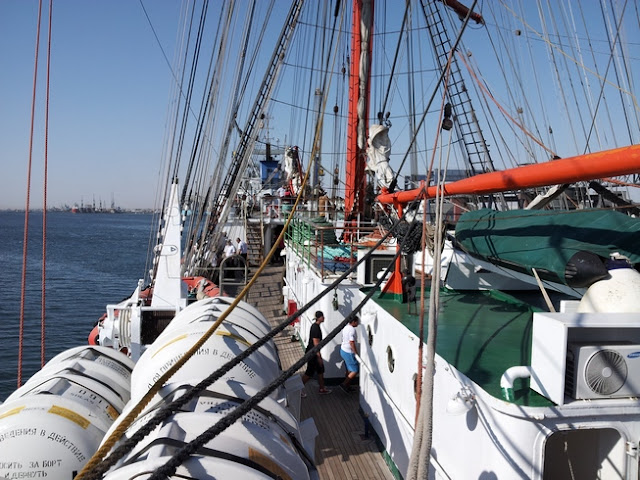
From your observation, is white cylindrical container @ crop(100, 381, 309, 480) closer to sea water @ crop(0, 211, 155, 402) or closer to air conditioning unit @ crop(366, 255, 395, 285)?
air conditioning unit @ crop(366, 255, 395, 285)

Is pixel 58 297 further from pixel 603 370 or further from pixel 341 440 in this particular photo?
pixel 603 370

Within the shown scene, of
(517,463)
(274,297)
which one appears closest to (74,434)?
(517,463)

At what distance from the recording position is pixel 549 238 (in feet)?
17.3

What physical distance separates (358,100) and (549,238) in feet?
31.2

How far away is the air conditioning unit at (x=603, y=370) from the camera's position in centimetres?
334

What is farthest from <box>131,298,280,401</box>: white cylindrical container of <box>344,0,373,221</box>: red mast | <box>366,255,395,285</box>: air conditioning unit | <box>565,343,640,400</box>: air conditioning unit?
<box>344,0,373,221</box>: red mast

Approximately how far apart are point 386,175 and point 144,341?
7029mm

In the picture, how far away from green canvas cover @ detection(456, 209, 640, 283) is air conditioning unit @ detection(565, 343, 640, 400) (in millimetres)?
1226

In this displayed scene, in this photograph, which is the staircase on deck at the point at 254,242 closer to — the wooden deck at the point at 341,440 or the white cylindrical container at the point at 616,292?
the wooden deck at the point at 341,440

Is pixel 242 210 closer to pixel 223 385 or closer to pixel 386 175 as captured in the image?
pixel 386 175

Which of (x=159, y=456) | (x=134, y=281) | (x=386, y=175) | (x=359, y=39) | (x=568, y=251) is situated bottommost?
(x=134, y=281)

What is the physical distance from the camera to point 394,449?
224 inches

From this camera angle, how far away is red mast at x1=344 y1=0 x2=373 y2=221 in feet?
44.9

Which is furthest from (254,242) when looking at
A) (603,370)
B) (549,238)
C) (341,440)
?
(603,370)
